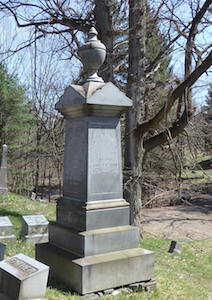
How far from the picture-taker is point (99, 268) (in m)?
4.48

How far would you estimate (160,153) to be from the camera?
16891 millimetres

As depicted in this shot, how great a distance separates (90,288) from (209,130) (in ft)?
27.9

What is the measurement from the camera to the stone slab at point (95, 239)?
4633 mm

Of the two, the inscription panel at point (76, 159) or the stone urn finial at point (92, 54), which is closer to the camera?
the inscription panel at point (76, 159)

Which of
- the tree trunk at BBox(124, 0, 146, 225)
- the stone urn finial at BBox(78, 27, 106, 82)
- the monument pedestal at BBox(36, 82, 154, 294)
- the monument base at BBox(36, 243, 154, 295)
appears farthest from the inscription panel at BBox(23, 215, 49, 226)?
the stone urn finial at BBox(78, 27, 106, 82)

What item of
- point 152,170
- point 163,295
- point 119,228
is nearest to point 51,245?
point 119,228

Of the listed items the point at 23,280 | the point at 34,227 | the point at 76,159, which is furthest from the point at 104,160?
the point at 34,227

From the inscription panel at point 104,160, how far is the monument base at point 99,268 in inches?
30.8

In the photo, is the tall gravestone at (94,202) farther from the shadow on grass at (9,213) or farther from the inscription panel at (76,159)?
the shadow on grass at (9,213)

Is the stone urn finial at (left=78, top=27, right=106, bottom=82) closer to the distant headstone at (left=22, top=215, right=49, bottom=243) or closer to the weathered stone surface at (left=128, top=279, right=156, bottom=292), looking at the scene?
the weathered stone surface at (left=128, top=279, right=156, bottom=292)

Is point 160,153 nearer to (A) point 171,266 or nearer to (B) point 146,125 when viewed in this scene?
(B) point 146,125

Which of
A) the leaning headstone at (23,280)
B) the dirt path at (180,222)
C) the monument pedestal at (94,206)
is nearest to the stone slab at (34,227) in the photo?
the monument pedestal at (94,206)

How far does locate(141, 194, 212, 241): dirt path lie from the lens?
42.1 ft

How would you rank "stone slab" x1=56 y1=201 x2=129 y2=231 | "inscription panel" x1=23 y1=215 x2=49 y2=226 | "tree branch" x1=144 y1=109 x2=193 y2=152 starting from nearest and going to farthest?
"stone slab" x1=56 y1=201 x2=129 y2=231 → "inscription panel" x1=23 y1=215 x2=49 y2=226 → "tree branch" x1=144 y1=109 x2=193 y2=152
